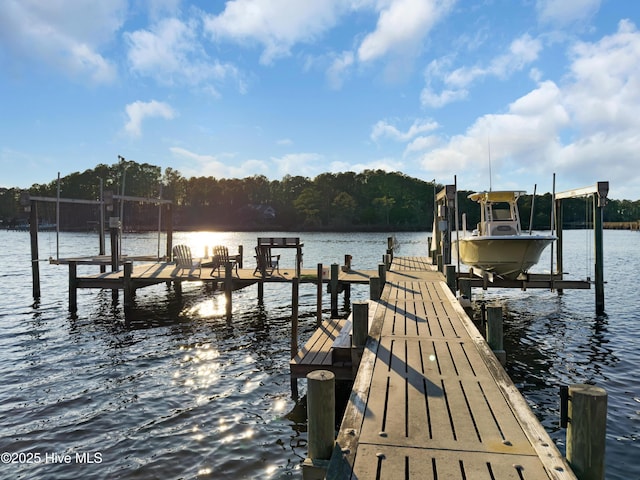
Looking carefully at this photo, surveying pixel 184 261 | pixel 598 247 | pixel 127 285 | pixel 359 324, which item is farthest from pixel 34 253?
pixel 598 247

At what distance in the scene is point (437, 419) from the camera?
4766 millimetres

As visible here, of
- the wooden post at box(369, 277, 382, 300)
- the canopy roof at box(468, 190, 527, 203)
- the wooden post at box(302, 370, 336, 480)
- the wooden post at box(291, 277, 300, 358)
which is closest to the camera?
the wooden post at box(302, 370, 336, 480)

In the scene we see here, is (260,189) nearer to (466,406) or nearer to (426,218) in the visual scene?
(426,218)

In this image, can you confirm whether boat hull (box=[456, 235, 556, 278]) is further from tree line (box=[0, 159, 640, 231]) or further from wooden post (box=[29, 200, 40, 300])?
tree line (box=[0, 159, 640, 231])

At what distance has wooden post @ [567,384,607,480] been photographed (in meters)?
3.84

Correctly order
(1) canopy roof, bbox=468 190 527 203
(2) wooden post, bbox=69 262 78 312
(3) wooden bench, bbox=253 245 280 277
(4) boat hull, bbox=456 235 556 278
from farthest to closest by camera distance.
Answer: (2) wooden post, bbox=69 262 78 312 < (3) wooden bench, bbox=253 245 280 277 < (1) canopy roof, bbox=468 190 527 203 < (4) boat hull, bbox=456 235 556 278

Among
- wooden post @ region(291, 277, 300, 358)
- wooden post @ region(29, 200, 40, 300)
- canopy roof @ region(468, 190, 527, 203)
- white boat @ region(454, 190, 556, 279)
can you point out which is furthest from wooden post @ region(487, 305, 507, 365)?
wooden post @ region(29, 200, 40, 300)

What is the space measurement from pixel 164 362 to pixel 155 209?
13474 centimetres

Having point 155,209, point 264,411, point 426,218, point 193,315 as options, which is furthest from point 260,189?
point 264,411

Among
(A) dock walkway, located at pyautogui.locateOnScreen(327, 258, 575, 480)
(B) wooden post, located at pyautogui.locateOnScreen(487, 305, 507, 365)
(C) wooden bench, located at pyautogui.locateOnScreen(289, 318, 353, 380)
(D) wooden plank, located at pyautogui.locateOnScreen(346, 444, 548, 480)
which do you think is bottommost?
(C) wooden bench, located at pyautogui.locateOnScreen(289, 318, 353, 380)

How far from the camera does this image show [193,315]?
18.0 m

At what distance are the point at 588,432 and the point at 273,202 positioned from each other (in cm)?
13397

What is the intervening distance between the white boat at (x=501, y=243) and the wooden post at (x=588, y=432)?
12.1m

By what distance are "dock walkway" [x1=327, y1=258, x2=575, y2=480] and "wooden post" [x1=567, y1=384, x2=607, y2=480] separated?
0.18 meters
